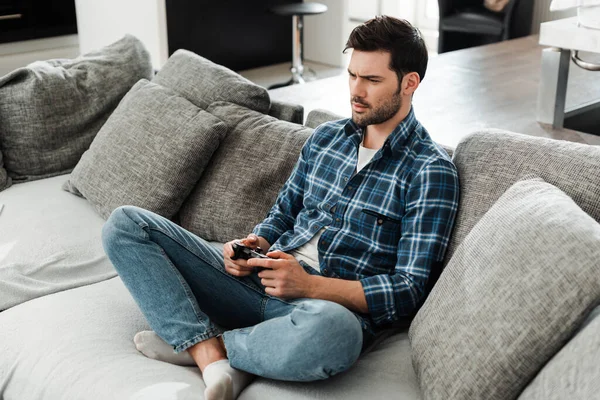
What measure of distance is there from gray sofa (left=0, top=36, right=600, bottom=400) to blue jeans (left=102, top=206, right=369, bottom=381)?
2.7 inches

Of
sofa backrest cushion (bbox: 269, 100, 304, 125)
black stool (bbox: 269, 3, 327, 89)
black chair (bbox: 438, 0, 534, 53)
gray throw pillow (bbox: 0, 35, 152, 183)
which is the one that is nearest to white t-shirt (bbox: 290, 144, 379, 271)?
sofa backrest cushion (bbox: 269, 100, 304, 125)

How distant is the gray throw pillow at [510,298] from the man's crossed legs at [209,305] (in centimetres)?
17

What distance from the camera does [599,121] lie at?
303 cm

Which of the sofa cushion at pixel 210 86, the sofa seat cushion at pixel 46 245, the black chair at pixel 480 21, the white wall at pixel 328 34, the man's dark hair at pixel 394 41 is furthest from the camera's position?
the white wall at pixel 328 34

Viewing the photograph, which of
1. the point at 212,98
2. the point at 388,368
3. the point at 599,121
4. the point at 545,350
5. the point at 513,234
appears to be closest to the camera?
the point at 545,350

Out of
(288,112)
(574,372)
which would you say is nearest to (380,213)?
(574,372)

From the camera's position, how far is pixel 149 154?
2.31m

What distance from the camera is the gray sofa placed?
51.4 inches

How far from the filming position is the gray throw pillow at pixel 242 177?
215cm

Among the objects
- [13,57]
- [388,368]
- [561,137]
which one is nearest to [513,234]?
[388,368]

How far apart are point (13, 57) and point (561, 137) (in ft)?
13.2

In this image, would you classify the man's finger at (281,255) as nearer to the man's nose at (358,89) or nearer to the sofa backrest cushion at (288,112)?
the man's nose at (358,89)

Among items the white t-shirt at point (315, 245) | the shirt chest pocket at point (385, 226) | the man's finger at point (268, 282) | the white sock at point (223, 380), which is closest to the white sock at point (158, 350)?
the white sock at point (223, 380)

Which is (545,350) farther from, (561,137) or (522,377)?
(561,137)
